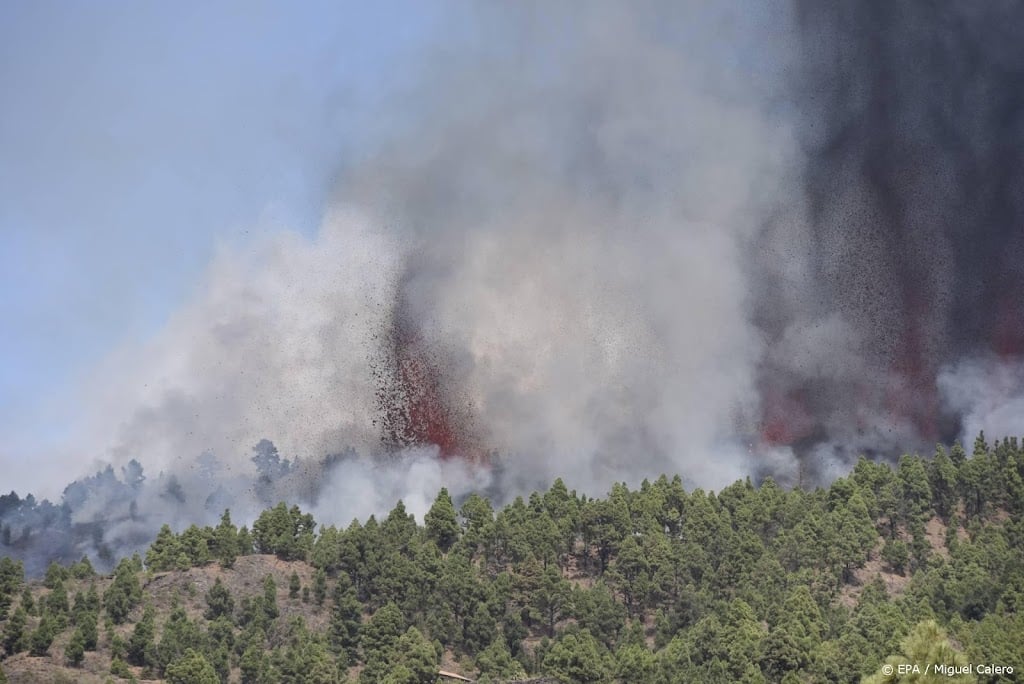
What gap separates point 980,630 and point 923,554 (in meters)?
18.3

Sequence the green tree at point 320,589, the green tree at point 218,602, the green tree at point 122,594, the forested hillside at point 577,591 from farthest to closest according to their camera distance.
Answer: the green tree at point 320,589, the green tree at point 218,602, the green tree at point 122,594, the forested hillside at point 577,591

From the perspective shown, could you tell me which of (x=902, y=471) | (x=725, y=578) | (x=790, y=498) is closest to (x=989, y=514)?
(x=902, y=471)

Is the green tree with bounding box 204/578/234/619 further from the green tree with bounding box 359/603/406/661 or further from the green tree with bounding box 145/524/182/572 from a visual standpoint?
the green tree with bounding box 359/603/406/661

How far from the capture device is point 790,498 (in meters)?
110

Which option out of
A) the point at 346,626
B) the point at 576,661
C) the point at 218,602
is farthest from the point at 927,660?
the point at 218,602

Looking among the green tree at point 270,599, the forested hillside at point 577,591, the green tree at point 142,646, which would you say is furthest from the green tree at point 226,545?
the green tree at point 142,646

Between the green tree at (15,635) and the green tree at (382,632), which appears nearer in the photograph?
the green tree at (15,635)

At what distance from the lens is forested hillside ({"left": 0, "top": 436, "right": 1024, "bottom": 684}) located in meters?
90.6

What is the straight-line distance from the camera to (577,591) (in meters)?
99.9

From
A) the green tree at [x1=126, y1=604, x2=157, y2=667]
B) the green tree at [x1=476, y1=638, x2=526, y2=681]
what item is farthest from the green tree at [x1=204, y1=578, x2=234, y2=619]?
the green tree at [x1=476, y1=638, x2=526, y2=681]

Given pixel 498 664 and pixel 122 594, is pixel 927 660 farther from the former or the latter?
pixel 122 594

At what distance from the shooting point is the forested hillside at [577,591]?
90.6 m

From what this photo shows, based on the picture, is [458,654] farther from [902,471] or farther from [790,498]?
[902,471]

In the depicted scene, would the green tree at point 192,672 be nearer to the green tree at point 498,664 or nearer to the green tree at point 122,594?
the green tree at point 122,594
